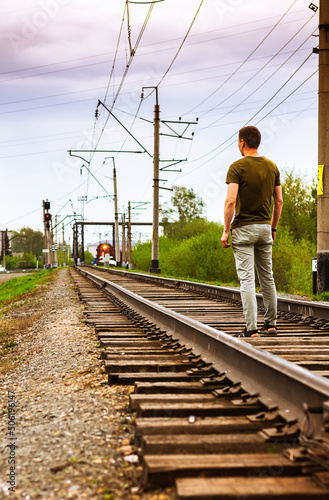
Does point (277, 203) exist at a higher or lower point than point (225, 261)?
higher

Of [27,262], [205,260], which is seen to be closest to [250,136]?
[205,260]

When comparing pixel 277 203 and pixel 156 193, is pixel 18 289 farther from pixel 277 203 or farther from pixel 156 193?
pixel 277 203

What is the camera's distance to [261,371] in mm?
3623

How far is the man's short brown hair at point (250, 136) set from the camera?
5320 mm

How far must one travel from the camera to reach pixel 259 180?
5.33 m

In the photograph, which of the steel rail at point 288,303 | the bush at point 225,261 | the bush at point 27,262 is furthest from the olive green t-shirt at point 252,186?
the bush at point 27,262

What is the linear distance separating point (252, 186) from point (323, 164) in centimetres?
669

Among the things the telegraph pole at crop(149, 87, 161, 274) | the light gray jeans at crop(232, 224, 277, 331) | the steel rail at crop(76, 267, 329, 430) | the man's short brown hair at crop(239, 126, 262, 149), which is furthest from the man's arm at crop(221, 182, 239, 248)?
the telegraph pole at crop(149, 87, 161, 274)

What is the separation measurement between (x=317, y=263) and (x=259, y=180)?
6522mm

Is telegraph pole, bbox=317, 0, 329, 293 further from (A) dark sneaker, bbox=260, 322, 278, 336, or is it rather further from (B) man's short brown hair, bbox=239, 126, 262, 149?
(B) man's short brown hair, bbox=239, 126, 262, 149

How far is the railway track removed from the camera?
7.93 ft

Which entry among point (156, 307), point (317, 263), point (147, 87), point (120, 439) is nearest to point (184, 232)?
point (147, 87)

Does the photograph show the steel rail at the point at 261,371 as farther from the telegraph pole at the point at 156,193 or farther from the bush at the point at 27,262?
the bush at the point at 27,262

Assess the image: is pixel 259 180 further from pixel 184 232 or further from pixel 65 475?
pixel 184 232
